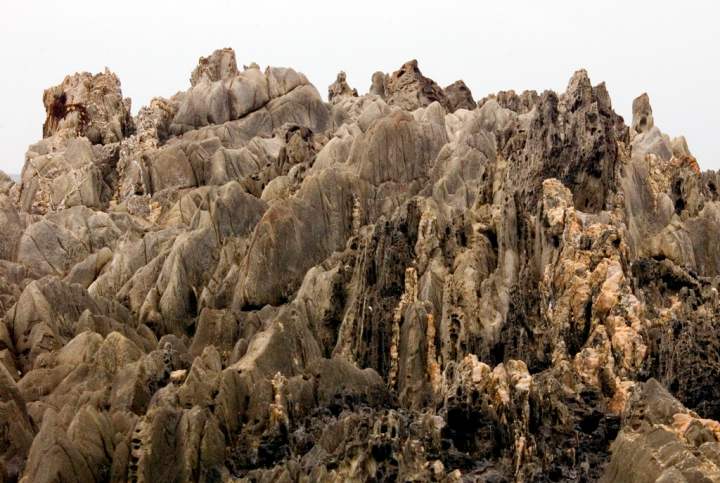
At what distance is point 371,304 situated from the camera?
47.7 m

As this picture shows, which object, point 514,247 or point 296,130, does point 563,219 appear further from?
point 296,130

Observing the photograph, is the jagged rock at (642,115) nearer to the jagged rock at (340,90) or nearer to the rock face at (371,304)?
the rock face at (371,304)

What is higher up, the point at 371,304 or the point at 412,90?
the point at 412,90

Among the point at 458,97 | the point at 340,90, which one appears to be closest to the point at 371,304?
the point at 458,97

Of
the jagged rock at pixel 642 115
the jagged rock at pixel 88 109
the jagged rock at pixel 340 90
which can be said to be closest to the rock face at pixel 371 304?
the jagged rock at pixel 642 115

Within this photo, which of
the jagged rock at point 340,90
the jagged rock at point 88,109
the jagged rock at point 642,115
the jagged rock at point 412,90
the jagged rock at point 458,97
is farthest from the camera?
the jagged rock at point 340,90

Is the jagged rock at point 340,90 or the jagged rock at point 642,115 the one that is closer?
the jagged rock at point 642,115

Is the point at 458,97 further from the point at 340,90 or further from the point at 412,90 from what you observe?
the point at 340,90

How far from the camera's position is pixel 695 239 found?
55.0 m

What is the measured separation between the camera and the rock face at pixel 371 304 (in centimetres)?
3275

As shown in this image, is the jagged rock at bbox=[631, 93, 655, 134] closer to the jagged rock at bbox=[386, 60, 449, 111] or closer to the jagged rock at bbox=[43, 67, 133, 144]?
the jagged rock at bbox=[386, 60, 449, 111]

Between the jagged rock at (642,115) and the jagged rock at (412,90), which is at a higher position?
the jagged rock at (412,90)

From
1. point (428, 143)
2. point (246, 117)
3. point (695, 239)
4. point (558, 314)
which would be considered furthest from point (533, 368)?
point (246, 117)

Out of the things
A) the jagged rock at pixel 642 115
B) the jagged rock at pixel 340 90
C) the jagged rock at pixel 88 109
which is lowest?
the jagged rock at pixel 642 115
